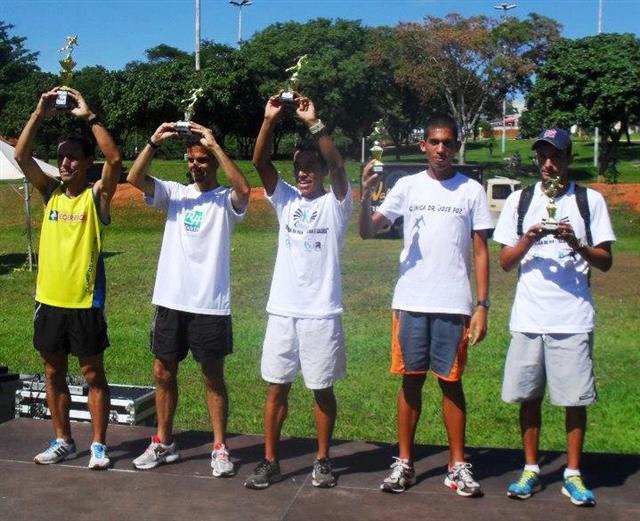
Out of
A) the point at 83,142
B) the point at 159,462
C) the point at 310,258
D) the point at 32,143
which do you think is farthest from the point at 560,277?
the point at 32,143

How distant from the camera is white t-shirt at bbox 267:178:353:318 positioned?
4656mm

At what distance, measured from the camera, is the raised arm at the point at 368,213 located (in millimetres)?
4598

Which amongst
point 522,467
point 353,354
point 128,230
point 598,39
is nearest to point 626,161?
point 598,39

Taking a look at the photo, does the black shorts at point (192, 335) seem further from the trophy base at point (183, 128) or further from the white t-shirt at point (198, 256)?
the trophy base at point (183, 128)

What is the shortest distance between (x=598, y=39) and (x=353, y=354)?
109 feet

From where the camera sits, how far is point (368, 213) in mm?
4688

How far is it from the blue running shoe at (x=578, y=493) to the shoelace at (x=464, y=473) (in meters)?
0.45

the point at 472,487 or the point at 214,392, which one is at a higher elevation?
the point at 214,392

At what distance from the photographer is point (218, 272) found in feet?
→ 16.0

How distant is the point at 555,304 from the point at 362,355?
208 inches

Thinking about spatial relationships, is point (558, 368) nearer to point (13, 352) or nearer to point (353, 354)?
point (353, 354)

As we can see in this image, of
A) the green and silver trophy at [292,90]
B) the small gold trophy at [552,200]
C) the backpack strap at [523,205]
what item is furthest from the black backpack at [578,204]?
the green and silver trophy at [292,90]

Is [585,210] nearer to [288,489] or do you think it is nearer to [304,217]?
[304,217]

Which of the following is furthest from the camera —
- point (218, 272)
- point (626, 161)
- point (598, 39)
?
point (626, 161)
